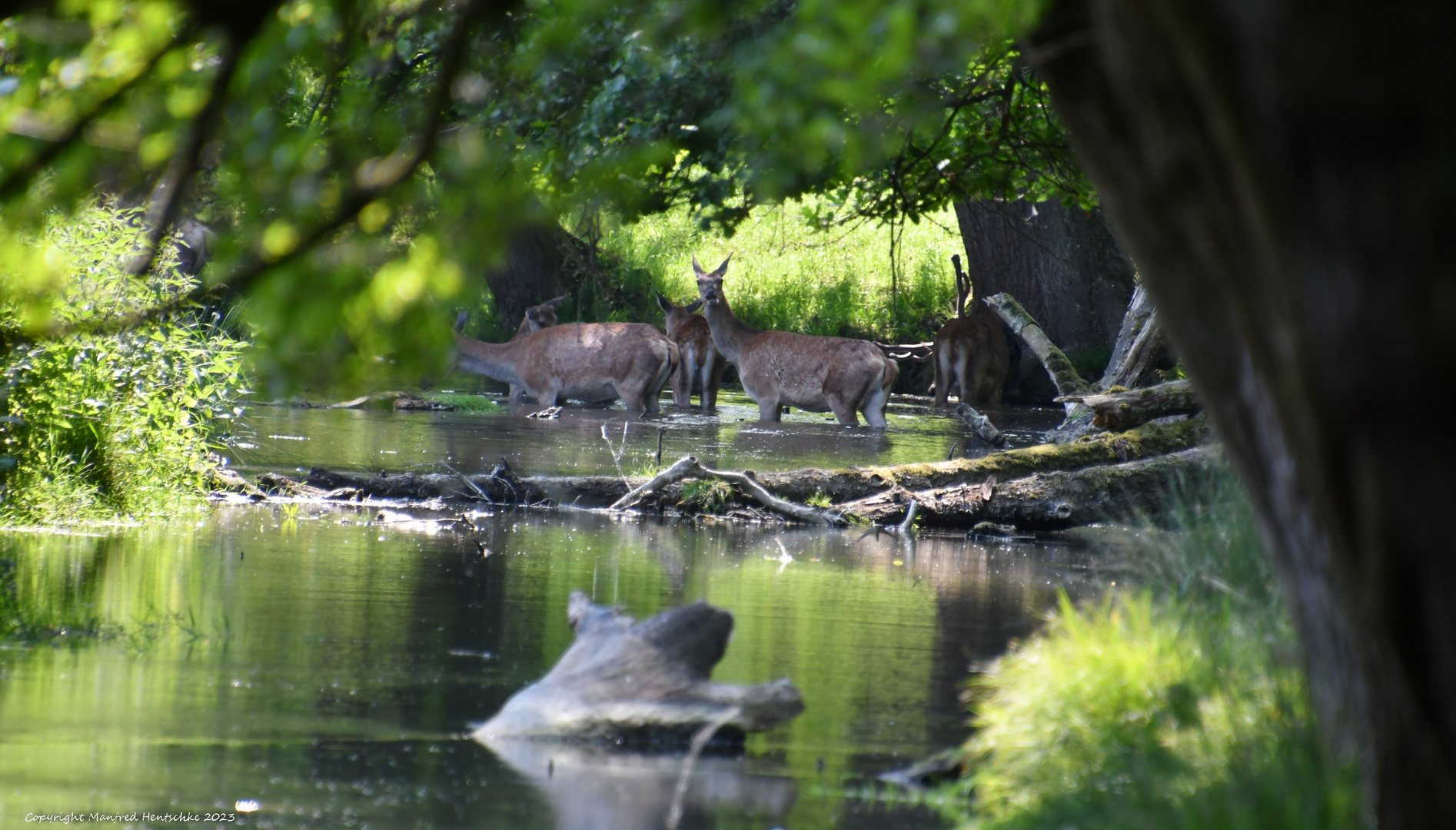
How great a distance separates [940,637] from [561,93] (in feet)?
12.1

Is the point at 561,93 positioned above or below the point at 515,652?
above

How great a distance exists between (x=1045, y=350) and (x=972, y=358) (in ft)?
20.4

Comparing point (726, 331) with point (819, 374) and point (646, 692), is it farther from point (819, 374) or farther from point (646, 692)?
point (646, 692)

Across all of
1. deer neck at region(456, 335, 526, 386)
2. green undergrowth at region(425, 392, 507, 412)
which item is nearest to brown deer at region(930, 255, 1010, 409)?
deer neck at region(456, 335, 526, 386)

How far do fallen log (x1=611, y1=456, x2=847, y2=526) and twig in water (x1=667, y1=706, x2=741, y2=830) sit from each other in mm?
6007

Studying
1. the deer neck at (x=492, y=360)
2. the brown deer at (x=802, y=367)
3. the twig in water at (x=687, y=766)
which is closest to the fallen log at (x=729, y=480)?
the twig in water at (x=687, y=766)

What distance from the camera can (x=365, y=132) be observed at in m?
3.51

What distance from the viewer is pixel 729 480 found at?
11180 millimetres

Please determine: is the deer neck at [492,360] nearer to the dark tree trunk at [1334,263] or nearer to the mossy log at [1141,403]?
the mossy log at [1141,403]

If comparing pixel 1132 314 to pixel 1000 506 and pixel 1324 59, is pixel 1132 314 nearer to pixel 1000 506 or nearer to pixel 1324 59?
pixel 1000 506

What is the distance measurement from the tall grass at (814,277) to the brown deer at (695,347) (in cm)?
333

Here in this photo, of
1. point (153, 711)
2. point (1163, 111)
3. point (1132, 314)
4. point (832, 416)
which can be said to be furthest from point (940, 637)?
point (832, 416)

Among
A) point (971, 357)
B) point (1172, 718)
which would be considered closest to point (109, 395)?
point (1172, 718)

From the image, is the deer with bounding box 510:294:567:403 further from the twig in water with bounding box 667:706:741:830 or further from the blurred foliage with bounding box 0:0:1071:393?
the blurred foliage with bounding box 0:0:1071:393
